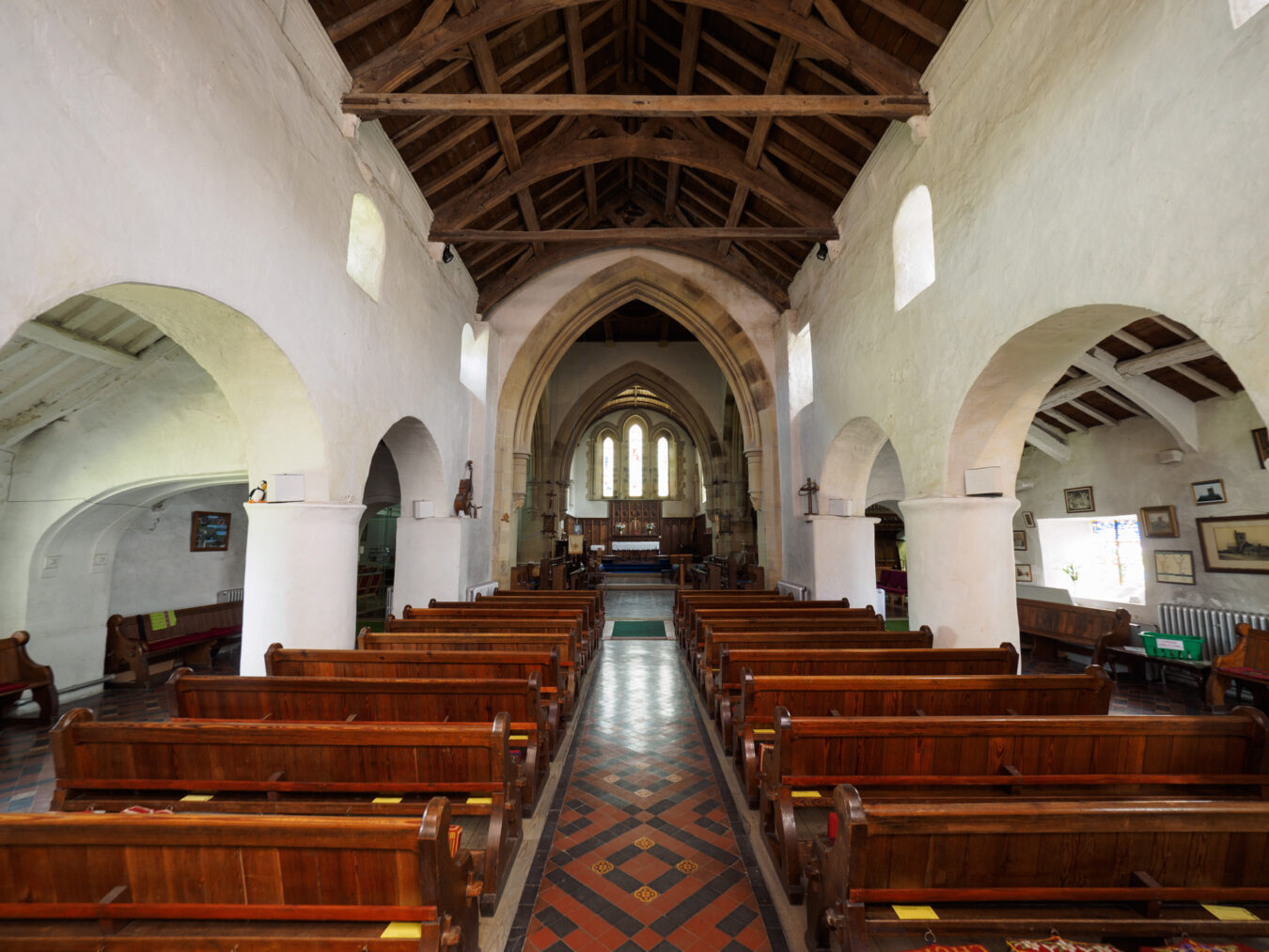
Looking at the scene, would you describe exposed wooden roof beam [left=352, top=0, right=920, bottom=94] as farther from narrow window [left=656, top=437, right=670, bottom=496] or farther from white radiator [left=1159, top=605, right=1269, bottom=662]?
narrow window [left=656, top=437, right=670, bottom=496]

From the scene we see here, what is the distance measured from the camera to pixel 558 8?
548cm

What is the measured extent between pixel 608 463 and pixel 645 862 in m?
24.3

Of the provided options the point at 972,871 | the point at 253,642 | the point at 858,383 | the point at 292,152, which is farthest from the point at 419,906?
the point at 858,383

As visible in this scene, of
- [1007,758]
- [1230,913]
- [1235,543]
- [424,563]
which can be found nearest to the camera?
[1230,913]

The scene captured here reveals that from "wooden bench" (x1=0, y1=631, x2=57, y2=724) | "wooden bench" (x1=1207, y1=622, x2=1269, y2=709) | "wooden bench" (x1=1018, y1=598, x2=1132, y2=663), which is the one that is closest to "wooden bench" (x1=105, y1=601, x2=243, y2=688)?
"wooden bench" (x1=0, y1=631, x2=57, y2=724)

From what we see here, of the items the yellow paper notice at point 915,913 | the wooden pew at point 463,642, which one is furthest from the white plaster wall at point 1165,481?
the yellow paper notice at point 915,913

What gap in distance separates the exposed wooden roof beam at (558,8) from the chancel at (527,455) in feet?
0.14

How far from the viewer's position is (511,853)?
331 cm

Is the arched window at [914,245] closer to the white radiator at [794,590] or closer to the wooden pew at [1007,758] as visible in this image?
the wooden pew at [1007,758]

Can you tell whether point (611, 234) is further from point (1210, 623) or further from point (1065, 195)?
point (1210, 623)

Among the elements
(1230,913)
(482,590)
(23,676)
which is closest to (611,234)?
(482,590)

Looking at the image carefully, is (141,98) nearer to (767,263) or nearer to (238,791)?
(238,791)

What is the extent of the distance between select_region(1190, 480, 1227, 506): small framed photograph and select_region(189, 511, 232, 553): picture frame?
1449 cm

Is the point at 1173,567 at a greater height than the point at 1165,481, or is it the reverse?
the point at 1165,481
